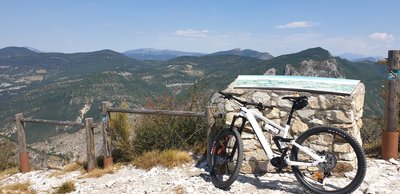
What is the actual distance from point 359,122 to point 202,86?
412 cm

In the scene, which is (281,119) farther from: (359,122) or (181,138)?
(181,138)

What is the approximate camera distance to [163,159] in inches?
263

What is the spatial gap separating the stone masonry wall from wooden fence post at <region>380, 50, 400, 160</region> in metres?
0.53

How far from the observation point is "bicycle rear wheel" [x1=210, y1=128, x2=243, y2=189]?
5045 mm

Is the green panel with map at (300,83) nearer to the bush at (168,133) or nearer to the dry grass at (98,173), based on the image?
the bush at (168,133)

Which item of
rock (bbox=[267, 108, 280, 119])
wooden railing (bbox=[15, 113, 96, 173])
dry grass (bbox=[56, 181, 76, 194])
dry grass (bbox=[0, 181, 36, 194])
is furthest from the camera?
wooden railing (bbox=[15, 113, 96, 173])

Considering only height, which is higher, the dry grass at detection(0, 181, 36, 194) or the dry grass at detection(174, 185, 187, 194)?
the dry grass at detection(174, 185, 187, 194)

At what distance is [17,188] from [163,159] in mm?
3332

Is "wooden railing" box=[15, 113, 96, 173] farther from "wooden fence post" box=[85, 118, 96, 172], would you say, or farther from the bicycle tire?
the bicycle tire

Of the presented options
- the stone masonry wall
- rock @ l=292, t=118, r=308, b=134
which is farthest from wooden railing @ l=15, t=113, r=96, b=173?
rock @ l=292, t=118, r=308, b=134

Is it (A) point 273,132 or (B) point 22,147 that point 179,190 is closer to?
(A) point 273,132

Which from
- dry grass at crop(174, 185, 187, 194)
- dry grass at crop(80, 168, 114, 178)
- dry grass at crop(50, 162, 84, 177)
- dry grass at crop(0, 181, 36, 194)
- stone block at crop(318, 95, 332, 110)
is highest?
stone block at crop(318, 95, 332, 110)

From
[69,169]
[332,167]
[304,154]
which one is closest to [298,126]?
[304,154]

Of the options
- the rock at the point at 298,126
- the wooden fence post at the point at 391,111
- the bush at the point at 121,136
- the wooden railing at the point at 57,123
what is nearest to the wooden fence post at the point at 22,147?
the wooden railing at the point at 57,123
